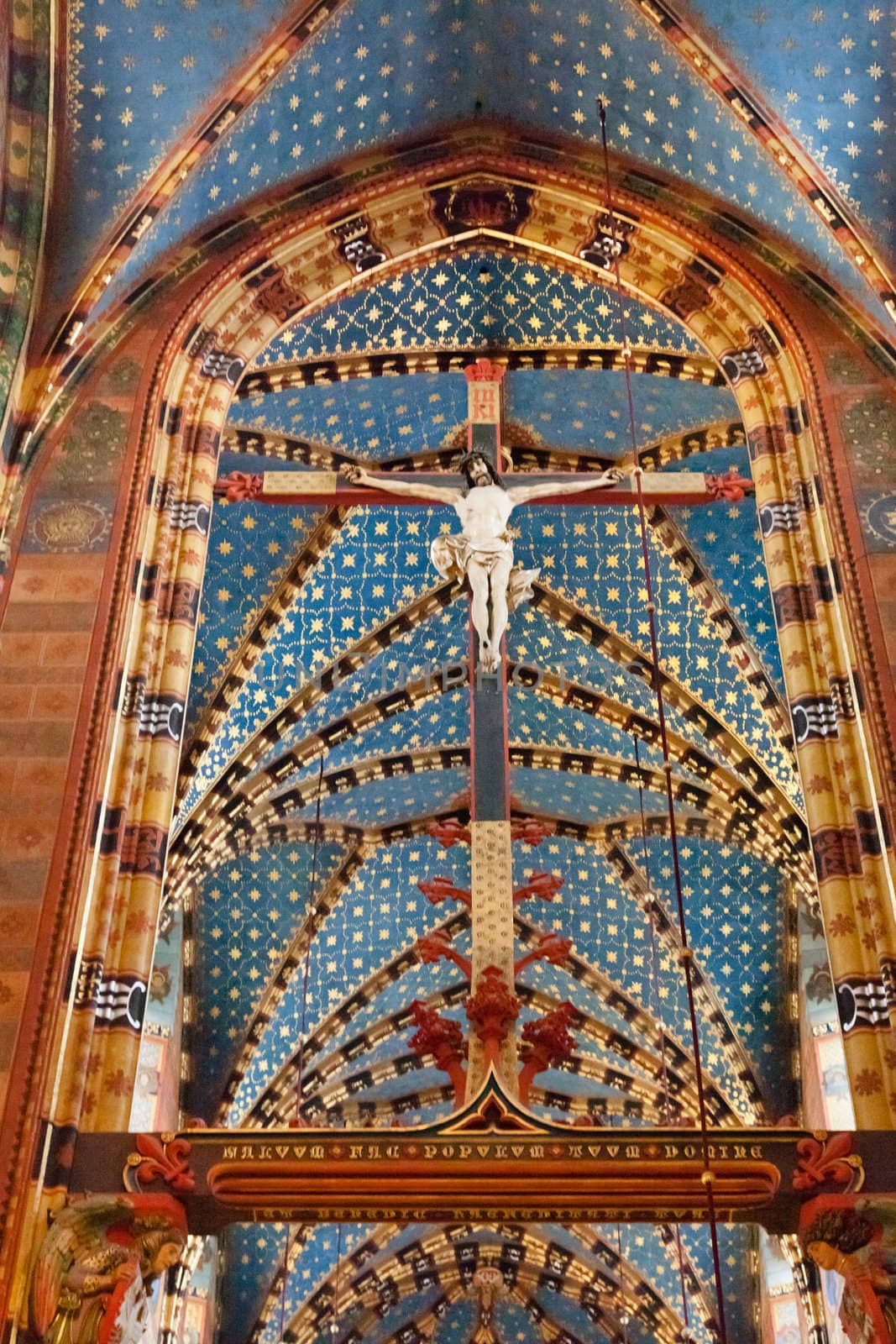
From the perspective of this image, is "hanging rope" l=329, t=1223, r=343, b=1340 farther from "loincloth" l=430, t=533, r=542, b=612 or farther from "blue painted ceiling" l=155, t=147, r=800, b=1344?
"loincloth" l=430, t=533, r=542, b=612

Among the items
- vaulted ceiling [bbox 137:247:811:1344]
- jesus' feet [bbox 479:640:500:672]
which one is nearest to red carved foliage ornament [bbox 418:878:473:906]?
jesus' feet [bbox 479:640:500:672]

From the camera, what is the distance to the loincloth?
843 cm

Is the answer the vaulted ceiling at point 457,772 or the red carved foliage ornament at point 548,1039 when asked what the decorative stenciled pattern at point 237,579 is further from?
the red carved foliage ornament at point 548,1039

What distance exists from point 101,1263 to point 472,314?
734 cm

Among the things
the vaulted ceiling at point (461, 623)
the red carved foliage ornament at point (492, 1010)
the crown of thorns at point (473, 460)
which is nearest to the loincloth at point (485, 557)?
the crown of thorns at point (473, 460)

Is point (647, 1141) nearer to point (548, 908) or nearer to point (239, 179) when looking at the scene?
point (239, 179)

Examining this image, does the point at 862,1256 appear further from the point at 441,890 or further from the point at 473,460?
the point at 473,460

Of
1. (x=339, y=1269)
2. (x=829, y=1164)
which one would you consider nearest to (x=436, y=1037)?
(x=829, y=1164)

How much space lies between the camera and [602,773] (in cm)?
1370

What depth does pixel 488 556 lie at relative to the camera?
8422mm

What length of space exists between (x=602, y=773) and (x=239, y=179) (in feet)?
19.7

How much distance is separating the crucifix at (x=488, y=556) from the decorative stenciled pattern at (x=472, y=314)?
1972mm

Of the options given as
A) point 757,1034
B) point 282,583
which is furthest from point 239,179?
point 757,1034

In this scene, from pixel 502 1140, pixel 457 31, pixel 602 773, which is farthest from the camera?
pixel 602 773
